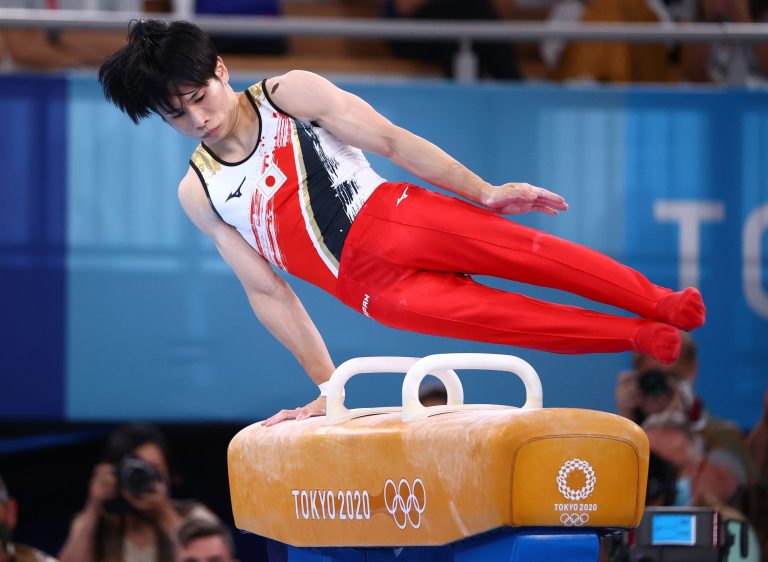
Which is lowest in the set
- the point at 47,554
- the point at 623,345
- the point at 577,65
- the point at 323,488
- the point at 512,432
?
the point at 47,554

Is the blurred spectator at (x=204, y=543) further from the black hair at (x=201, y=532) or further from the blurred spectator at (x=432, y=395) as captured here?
the blurred spectator at (x=432, y=395)

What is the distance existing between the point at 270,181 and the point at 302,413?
82 cm

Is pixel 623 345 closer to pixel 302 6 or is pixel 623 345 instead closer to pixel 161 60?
pixel 161 60

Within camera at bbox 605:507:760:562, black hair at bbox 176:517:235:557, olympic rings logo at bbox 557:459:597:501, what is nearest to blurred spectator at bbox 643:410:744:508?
camera at bbox 605:507:760:562

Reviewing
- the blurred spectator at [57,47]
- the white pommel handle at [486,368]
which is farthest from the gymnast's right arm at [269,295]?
the blurred spectator at [57,47]

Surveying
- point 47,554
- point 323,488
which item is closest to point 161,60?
point 323,488

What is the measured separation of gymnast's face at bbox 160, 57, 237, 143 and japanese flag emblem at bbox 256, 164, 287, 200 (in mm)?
187

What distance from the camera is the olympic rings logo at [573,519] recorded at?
106 inches

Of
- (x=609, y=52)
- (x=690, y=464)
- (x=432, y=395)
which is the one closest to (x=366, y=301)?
(x=432, y=395)

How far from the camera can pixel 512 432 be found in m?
2.72

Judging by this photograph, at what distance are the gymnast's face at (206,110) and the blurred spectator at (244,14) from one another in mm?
3004

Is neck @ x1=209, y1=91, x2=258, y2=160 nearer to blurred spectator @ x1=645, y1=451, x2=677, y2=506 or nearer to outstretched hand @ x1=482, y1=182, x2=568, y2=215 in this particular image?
outstretched hand @ x1=482, y1=182, x2=568, y2=215

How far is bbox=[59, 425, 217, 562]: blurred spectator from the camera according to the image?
5664 mm

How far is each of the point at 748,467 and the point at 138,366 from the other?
337 cm
